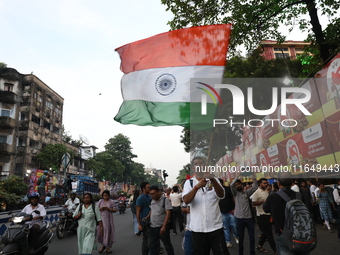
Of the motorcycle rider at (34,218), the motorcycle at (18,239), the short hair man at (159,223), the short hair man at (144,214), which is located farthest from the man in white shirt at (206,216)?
the motorcycle rider at (34,218)

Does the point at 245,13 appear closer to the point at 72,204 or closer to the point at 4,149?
the point at 72,204

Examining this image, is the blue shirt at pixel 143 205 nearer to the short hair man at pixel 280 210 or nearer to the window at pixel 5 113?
the short hair man at pixel 280 210

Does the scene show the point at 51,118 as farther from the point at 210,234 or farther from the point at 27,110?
the point at 210,234

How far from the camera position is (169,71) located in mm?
7273

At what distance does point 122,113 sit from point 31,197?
3.04 metres

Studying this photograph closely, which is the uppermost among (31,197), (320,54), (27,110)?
(27,110)

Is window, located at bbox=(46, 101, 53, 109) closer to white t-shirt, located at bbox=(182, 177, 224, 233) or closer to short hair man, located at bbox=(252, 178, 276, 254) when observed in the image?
short hair man, located at bbox=(252, 178, 276, 254)

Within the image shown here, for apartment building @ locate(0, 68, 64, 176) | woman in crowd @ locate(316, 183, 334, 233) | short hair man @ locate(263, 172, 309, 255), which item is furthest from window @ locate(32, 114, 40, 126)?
short hair man @ locate(263, 172, 309, 255)

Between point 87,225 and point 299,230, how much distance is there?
14.3ft

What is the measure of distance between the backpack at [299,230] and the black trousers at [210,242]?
33.1 inches

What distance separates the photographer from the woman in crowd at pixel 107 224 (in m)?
7.43

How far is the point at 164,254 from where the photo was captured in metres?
6.98

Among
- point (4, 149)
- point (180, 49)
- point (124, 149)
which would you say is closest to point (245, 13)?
point (180, 49)

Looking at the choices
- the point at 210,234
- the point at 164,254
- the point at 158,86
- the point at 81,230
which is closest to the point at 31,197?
the point at 81,230
